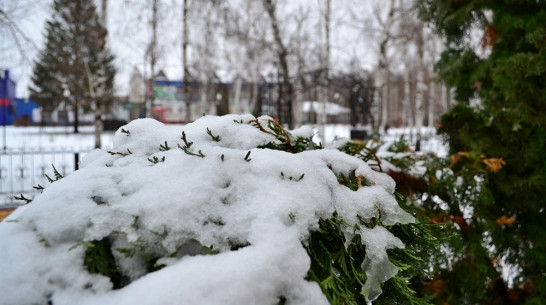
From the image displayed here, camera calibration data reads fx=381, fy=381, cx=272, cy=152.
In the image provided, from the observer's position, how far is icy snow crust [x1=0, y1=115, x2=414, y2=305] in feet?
2.50

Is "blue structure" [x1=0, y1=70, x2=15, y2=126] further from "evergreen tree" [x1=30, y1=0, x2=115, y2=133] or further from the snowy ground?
"evergreen tree" [x1=30, y1=0, x2=115, y2=133]

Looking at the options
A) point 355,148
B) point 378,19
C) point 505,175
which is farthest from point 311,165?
point 378,19

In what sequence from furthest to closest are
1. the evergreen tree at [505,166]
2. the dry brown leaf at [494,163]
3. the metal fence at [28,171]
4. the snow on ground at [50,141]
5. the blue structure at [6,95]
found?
the snow on ground at [50,141] → the blue structure at [6,95] → the metal fence at [28,171] → the evergreen tree at [505,166] → the dry brown leaf at [494,163]

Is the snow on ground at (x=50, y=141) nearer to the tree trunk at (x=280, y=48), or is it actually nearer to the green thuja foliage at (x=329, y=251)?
the tree trunk at (x=280, y=48)

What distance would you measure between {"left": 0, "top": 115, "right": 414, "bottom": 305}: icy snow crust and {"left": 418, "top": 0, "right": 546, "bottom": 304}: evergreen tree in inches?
70.3

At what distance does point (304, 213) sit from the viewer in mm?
937

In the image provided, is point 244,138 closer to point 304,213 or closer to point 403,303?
point 304,213

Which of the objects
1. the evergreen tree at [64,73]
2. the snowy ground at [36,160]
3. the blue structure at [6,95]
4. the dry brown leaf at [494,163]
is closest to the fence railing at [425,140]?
the snowy ground at [36,160]

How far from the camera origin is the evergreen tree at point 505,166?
103 inches

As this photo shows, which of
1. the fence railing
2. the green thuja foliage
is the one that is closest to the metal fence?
the fence railing

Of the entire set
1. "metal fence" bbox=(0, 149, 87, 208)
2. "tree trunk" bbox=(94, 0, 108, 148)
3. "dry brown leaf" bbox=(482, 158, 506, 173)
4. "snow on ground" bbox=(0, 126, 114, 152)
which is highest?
"tree trunk" bbox=(94, 0, 108, 148)

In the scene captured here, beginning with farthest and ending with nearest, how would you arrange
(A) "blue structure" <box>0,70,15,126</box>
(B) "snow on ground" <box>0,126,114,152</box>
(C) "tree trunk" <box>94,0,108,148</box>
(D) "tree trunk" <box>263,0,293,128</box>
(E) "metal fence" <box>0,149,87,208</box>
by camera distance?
(B) "snow on ground" <box>0,126,114,152</box> → (A) "blue structure" <box>0,70,15,126</box> → (D) "tree trunk" <box>263,0,293,128</box> → (C) "tree trunk" <box>94,0,108,148</box> → (E) "metal fence" <box>0,149,87,208</box>

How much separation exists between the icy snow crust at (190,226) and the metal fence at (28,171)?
519cm

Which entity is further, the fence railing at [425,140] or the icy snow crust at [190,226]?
the fence railing at [425,140]
